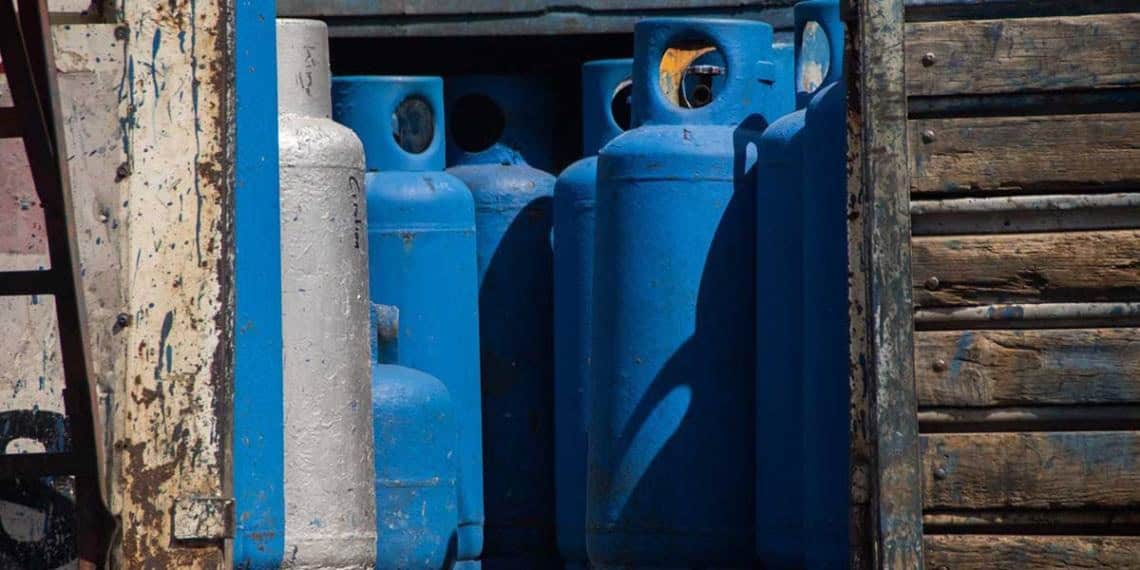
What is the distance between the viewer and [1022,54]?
3.20 m

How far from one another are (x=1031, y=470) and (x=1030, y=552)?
13 centimetres

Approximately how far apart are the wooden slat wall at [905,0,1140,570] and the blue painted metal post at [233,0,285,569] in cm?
138

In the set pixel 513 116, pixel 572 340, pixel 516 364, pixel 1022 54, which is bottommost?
pixel 516 364

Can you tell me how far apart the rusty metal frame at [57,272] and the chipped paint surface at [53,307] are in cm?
11

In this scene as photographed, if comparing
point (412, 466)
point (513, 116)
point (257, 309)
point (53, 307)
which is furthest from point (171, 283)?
point (513, 116)

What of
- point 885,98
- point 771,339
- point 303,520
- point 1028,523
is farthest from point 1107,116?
point 303,520

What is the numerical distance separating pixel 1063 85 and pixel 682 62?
2606 millimetres

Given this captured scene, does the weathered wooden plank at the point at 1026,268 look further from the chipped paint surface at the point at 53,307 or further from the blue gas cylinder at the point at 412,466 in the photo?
the blue gas cylinder at the point at 412,466

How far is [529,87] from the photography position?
723 cm

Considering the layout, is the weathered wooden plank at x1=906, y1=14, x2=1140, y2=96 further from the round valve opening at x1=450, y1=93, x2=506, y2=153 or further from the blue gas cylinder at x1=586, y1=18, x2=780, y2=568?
the round valve opening at x1=450, y1=93, x2=506, y2=153

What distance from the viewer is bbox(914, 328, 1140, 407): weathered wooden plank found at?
3.16m

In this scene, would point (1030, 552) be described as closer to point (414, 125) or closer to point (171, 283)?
point (171, 283)

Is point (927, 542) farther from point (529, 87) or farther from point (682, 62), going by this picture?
point (529, 87)

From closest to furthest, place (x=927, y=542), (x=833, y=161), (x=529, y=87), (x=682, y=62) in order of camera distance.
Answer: (x=927, y=542)
(x=833, y=161)
(x=682, y=62)
(x=529, y=87)
